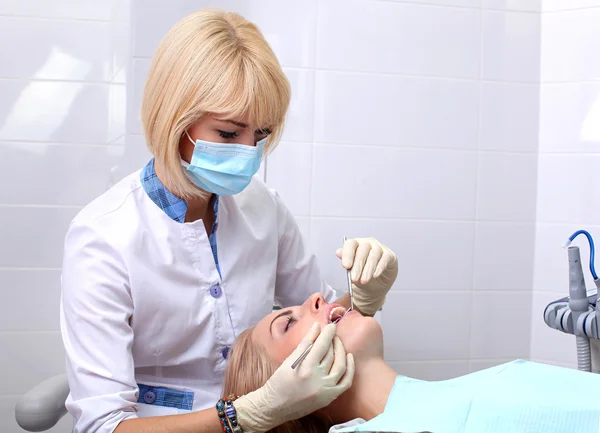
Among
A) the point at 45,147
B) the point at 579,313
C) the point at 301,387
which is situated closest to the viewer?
the point at 301,387

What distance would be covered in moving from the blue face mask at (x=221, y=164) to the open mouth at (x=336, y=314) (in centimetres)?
38

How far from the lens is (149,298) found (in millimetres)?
1598

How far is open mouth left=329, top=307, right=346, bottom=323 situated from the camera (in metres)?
1.60

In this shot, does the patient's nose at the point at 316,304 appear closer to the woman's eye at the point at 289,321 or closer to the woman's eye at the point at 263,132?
the woman's eye at the point at 289,321

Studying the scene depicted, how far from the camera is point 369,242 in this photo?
5.51ft

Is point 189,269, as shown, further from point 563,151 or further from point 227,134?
point 563,151

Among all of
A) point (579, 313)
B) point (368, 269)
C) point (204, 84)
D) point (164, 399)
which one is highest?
point (204, 84)

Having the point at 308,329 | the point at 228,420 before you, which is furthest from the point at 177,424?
the point at 308,329

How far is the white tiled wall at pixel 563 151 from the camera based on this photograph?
253 centimetres

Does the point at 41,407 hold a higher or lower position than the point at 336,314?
lower

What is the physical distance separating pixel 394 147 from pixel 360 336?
1.14 metres

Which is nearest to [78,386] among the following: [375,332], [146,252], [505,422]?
[146,252]

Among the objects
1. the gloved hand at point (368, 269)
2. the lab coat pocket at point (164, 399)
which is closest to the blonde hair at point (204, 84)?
the gloved hand at point (368, 269)

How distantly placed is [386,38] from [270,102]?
1.07m
